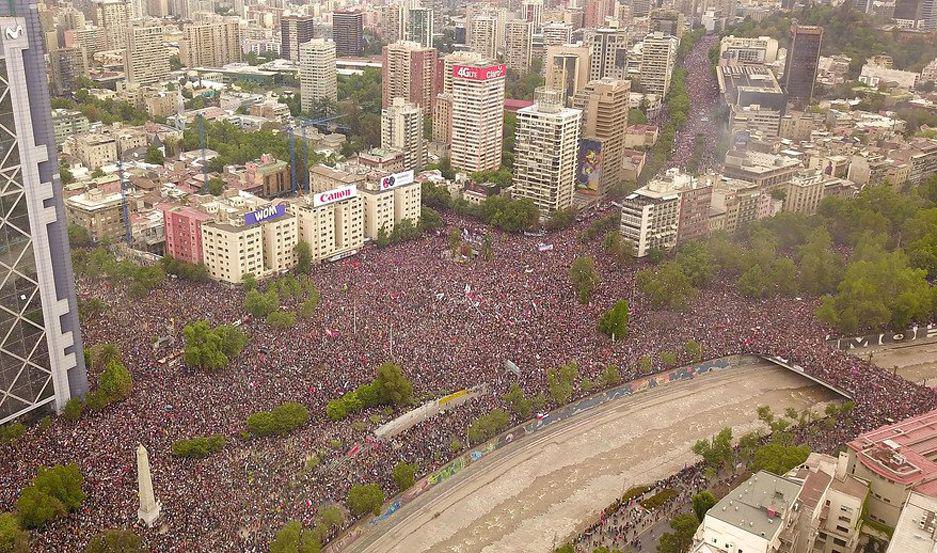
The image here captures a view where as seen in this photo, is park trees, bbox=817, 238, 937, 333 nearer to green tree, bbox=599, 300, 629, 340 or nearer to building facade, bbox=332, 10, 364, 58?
green tree, bbox=599, 300, 629, 340

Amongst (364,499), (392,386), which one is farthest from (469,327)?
(364,499)

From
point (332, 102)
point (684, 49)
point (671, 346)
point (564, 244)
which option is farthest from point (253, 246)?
point (684, 49)

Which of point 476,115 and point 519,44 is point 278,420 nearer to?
point 476,115

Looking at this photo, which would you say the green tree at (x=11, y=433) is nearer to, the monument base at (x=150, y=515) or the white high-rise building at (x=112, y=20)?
the monument base at (x=150, y=515)

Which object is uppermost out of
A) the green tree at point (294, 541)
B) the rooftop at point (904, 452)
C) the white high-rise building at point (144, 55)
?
the white high-rise building at point (144, 55)

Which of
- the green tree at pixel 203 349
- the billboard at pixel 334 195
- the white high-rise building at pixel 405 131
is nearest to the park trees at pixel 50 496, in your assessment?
the green tree at pixel 203 349

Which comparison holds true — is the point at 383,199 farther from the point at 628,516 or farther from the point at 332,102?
the point at 332,102
